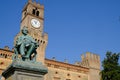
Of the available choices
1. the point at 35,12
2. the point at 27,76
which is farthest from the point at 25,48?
the point at 35,12

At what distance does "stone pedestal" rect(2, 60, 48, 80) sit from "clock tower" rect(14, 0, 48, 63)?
2928cm

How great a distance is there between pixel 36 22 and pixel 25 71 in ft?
107

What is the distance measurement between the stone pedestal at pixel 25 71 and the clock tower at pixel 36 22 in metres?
29.3

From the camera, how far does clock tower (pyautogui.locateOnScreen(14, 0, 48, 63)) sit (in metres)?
37.8

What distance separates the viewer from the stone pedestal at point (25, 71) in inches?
283

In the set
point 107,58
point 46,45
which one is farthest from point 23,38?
point 46,45

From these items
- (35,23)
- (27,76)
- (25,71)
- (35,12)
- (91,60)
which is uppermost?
(35,12)

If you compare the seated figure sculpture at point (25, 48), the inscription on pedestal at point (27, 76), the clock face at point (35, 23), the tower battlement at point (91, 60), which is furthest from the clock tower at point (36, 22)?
the inscription on pedestal at point (27, 76)

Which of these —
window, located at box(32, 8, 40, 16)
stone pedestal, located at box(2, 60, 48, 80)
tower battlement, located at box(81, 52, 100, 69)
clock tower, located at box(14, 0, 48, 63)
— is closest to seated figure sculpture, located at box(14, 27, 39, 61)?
stone pedestal, located at box(2, 60, 48, 80)

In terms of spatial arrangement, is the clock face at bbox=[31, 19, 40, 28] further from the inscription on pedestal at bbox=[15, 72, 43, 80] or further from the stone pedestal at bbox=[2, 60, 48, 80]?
the inscription on pedestal at bbox=[15, 72, 43, 80]

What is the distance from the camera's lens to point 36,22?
39562mm

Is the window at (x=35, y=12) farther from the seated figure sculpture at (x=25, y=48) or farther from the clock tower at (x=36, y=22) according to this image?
the seated figure sculpture at (x=25, y=48)

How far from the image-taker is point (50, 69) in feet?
126

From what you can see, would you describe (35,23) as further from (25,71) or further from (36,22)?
(25,71)
